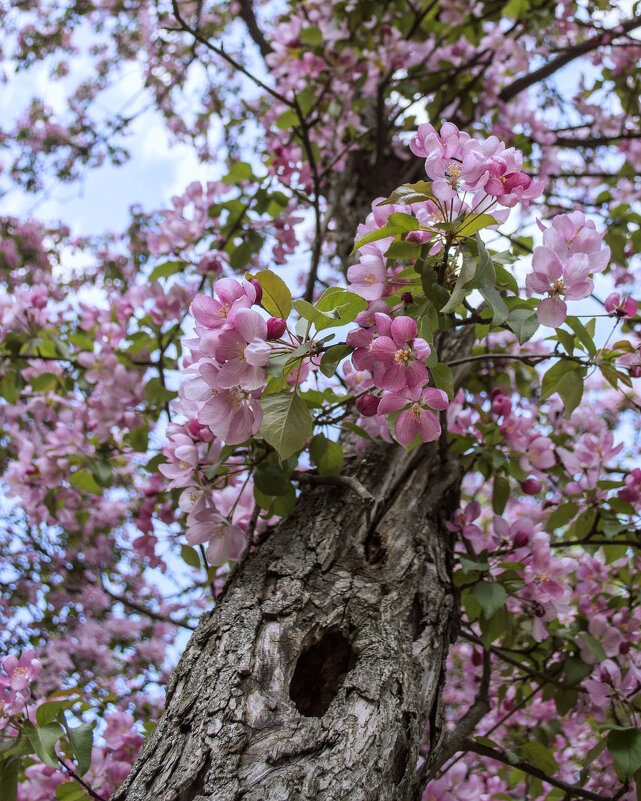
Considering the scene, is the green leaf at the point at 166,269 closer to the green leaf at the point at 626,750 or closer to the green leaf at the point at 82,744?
the green leaf at the point at 82,744

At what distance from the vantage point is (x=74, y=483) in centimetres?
192

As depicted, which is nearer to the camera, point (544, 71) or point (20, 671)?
point (20, 671)

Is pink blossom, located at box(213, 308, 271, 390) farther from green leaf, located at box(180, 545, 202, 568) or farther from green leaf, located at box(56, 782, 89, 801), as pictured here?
green leaf, located at box(56, 782, 89, 801)

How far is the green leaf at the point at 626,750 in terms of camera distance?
129 centimetres

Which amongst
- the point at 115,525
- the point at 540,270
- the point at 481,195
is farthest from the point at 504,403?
the point at 115,525

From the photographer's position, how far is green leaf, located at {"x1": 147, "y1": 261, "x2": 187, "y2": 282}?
197 cm

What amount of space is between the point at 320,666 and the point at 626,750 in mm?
708

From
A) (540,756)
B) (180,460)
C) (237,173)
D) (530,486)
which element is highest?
(237,173)

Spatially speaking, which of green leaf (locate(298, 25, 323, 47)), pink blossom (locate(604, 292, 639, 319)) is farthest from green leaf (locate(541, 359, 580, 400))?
green leaf (locate(298, 25, 323, 47))

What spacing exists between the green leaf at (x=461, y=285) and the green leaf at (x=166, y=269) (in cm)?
120

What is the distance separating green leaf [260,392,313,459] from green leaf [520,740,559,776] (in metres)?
1.08

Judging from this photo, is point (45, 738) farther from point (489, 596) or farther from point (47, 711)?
point (489, 596)

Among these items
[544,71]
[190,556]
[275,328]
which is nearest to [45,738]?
[190,556]

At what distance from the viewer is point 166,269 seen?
6.48 feet
